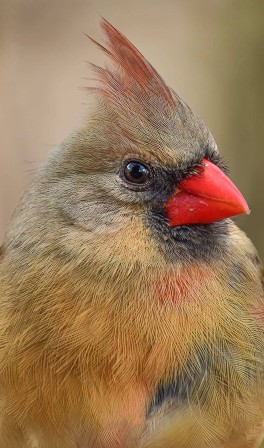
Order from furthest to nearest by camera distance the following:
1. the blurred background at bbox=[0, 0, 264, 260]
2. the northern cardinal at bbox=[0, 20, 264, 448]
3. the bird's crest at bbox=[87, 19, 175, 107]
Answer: the blurred background at bbox=[0, 0, 264, 260], the bird's crest at bbox=[87, 19, 175, 107], the northern cardinal at bbox=[0, 20, 264, 448]

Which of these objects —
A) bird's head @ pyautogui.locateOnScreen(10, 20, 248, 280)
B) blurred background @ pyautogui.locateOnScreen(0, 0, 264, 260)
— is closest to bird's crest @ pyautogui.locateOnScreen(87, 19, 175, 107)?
bird's head @ pyautogui.locateOnScreen(10, 20, 248, 280)

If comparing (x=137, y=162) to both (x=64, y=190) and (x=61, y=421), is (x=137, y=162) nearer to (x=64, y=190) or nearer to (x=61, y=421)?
(x=64, y=190)

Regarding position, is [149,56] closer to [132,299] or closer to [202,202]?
[202,202]

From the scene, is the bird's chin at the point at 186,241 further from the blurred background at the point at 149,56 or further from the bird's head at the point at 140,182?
the blurred background at the point at 149,56


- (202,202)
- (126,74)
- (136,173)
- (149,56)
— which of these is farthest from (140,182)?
(149,56)

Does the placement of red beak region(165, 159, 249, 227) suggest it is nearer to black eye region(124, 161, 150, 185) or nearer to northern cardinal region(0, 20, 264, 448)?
northern cardinal region(0, 20, 264, 448)

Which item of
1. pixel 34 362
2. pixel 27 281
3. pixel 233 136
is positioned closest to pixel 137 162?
pixel 27 281

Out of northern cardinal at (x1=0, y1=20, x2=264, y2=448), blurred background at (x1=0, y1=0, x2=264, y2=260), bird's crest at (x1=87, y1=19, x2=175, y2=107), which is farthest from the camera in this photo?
blurred background at (x1=0, y1=0, x2=264, y2=260)
